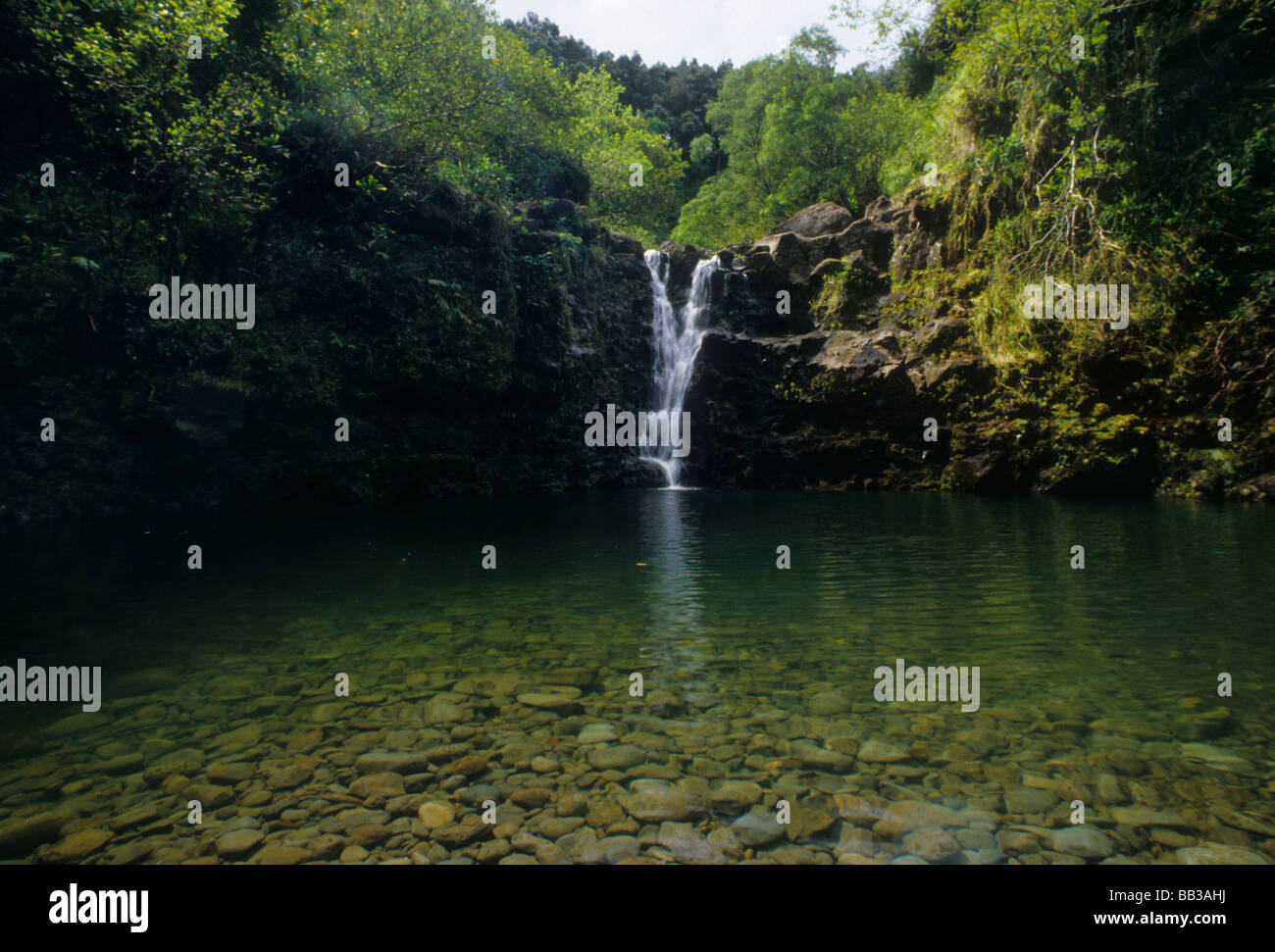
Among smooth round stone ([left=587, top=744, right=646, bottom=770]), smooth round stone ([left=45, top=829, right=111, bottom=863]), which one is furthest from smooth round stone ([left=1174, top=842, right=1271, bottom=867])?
smooth round stone ([left=45, top=829, right=111, bottom=863])

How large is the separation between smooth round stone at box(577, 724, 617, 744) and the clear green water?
0.29ft

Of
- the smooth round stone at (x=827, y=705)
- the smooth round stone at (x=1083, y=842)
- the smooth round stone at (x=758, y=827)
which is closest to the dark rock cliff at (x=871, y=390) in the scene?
the smooth round stone at (x=827, y=705)

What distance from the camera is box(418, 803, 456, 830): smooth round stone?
2.82 meters

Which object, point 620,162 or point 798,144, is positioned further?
point 620,162

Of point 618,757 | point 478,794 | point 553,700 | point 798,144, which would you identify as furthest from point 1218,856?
point 798,144

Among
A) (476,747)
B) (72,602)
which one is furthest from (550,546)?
(476,747)

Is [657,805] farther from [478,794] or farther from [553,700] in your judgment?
[553,700]

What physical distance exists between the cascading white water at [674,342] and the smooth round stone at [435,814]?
70.3 ft

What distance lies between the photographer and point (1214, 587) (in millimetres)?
6938

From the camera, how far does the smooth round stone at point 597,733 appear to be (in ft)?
11.9

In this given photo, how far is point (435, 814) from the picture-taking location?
9.50 feet

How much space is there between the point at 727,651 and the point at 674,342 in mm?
21436

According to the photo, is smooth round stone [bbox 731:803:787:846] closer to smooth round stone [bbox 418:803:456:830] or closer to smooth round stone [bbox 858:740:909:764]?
smooth round stone [bbox 858:740:909:764]
